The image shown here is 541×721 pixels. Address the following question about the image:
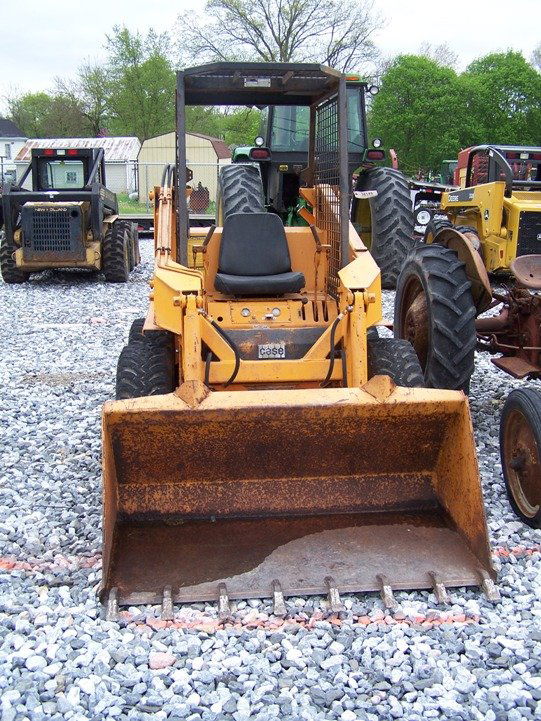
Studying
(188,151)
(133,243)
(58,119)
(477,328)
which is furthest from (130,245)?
(58,119)

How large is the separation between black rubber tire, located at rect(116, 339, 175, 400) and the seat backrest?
2.68 ft

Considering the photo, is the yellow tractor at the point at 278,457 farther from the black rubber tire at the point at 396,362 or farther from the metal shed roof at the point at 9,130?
the metal shed roof at the point at 9,130

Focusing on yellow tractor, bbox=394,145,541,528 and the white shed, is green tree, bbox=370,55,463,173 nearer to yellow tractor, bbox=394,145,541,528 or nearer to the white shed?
the white shed

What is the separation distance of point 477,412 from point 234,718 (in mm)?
3532

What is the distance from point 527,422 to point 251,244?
2.19 metres

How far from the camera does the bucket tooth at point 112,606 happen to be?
2973 millimetres

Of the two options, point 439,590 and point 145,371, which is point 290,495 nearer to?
point 439,590

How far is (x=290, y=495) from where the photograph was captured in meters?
3.67

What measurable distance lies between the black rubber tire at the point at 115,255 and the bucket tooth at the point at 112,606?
31.2ft

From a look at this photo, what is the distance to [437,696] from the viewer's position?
258 centimetres

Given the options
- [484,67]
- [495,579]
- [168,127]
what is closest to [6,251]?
[495,579]

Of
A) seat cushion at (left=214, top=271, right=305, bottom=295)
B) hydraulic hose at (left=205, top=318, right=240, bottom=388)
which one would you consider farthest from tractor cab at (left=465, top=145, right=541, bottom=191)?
hydraulic hose at (left=205, top=318, right=240, bottom=388)

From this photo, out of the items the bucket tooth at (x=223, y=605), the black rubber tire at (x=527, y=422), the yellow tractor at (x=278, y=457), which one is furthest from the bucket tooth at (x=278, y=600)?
the black rubber tire at (x=527, y=422)

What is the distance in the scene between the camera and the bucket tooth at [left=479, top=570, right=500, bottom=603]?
309 centimetres
